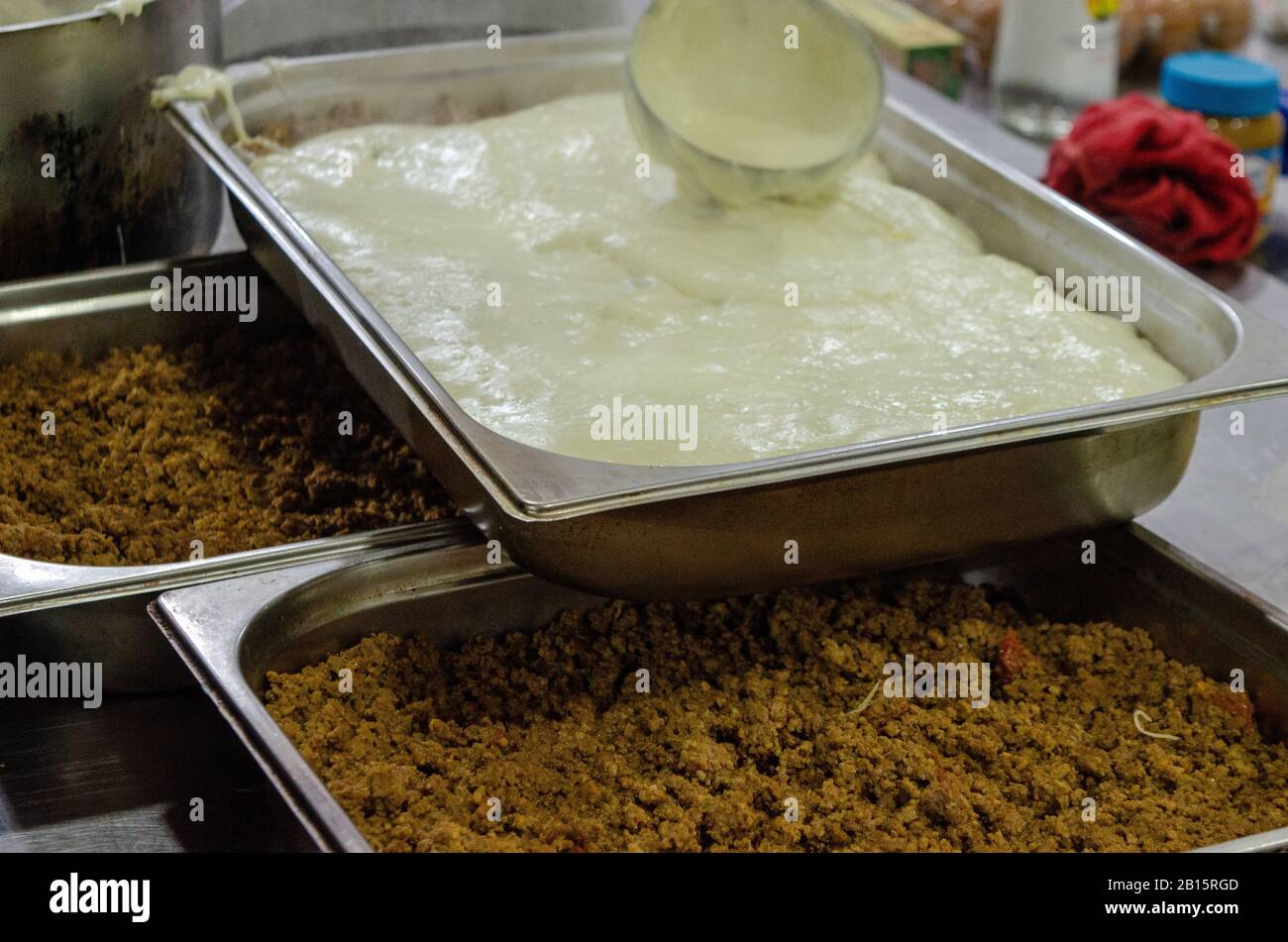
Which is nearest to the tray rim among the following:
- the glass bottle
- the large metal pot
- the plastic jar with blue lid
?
the large metal pot

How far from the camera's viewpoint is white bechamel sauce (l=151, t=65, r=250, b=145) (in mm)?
1710

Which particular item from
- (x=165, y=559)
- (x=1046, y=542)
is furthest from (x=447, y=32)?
(x=1046, y=542)

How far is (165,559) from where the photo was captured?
1.29m

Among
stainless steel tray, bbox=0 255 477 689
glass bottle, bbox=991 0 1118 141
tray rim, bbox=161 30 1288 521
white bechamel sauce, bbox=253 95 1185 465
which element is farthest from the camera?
Result: glass bottle, bbox=991 0 1118 141

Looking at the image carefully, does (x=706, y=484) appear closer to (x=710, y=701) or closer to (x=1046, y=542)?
(x=710, y=701)

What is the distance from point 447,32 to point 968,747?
1578 millimetres

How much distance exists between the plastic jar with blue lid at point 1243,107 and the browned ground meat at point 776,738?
106 cm

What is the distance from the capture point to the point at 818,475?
1.05 m

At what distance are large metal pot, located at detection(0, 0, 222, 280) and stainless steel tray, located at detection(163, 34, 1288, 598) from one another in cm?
24

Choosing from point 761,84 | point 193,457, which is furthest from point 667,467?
point 761,84

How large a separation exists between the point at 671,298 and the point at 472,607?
44 cm

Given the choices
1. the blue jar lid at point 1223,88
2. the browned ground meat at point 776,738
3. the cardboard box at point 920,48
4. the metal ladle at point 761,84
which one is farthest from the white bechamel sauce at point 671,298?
the cardboard box at point 920,48

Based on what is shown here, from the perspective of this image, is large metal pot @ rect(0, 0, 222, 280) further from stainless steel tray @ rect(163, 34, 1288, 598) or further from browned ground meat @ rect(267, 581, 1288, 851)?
browned ground meat @ rect(267, 581, 1288, 851)
